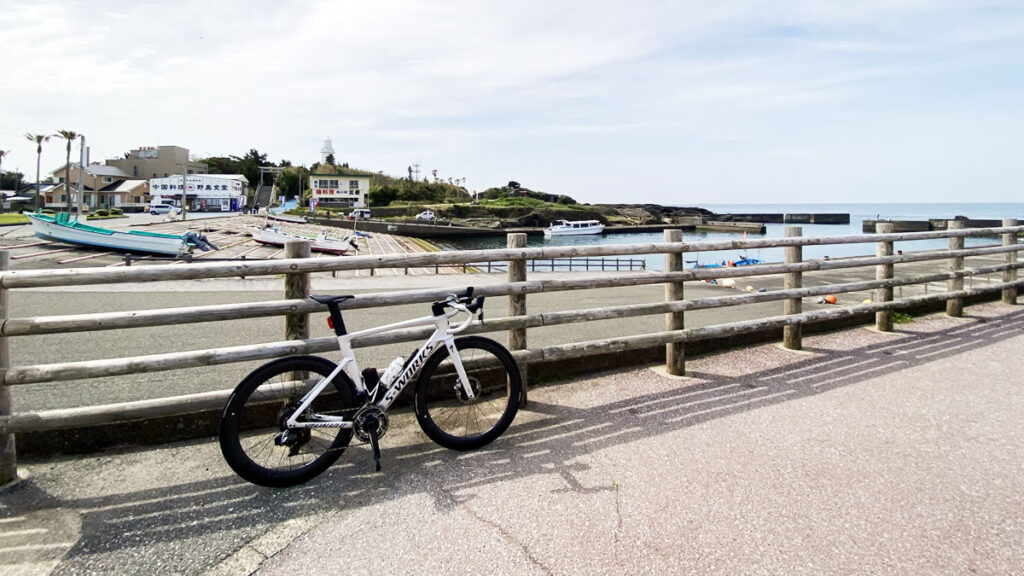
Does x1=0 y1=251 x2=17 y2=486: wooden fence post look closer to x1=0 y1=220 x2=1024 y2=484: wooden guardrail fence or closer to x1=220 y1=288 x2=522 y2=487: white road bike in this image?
x1=0 y1=220 x2=1024 y2=484: wooden guardrail fence

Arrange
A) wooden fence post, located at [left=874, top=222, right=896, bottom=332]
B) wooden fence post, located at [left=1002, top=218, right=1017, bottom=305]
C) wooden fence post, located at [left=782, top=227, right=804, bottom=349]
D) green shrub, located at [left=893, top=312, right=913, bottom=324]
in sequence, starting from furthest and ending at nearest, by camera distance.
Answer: wooden fence post, located at [left=1002, top=218, right=1017, bottom=305], green shrub, located at [left=893, top=312, right=913, bottom=324], wooden fence post, located at [left=874, top=222, right=896, bottom=332], wooden fence post, located at [left=782, top=227, right=804, bottom=349]

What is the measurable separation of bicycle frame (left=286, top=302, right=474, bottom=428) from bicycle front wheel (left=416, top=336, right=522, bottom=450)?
2.6 inches

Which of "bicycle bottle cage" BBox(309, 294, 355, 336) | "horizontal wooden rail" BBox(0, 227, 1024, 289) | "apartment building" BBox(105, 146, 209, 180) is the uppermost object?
"apartment building" BBox(105, 146, 209, 180)

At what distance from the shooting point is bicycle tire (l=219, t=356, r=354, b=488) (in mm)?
3342

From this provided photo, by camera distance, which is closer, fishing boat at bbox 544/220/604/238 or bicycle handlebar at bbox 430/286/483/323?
bicycle handlebar at bbox 430/286/483/323

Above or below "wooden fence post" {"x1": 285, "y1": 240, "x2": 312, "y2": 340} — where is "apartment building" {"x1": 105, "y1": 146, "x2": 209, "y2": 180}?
above

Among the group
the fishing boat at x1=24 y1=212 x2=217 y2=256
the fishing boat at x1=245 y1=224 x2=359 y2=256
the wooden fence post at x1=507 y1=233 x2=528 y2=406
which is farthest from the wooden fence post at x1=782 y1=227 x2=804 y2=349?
the fishing boat at x1=245 y1=224 x2=359 y2=256

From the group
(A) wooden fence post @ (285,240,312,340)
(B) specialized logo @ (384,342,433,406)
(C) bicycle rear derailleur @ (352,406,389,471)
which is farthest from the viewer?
(A) wooden fence post @ (285,240,312,340)

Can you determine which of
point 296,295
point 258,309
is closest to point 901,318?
point 296,295

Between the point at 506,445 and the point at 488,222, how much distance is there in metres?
113

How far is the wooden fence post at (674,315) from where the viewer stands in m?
5.53

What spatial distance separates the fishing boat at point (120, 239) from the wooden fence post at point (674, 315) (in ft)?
110

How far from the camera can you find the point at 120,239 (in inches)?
1312

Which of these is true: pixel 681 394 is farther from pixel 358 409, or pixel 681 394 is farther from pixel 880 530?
pixel 358 409
